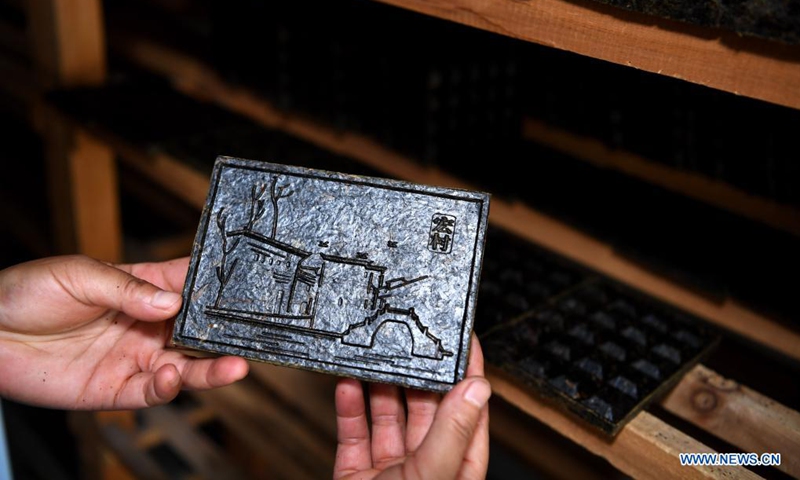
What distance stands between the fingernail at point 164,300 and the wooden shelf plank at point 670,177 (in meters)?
0.92

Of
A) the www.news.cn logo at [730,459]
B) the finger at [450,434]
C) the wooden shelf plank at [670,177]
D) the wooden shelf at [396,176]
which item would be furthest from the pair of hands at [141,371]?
the wooden shelf plank at [670,177]

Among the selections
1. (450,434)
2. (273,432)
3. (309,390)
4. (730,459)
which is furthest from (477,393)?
(273,432)

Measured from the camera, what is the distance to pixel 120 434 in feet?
6.91

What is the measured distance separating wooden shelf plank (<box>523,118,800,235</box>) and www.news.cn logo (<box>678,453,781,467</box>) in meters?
0.49

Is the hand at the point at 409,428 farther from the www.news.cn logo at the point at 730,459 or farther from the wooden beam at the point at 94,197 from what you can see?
the wooden beam at the point at 94,197

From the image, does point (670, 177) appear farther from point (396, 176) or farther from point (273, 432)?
point (273, 432)

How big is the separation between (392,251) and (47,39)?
1.31m

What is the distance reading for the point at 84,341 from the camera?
1155 mm

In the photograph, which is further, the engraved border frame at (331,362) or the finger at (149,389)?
the finger at (149,389)

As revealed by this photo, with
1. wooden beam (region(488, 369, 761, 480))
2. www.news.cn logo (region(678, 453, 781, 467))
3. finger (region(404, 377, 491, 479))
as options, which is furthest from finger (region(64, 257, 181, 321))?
www.news.cn logo (region(678, 453, 781, 467))

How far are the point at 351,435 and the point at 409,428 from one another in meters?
0.09

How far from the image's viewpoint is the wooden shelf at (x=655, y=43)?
0.72 meters

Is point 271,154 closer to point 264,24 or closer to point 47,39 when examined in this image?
point 264,24

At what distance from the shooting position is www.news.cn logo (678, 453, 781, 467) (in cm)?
86
